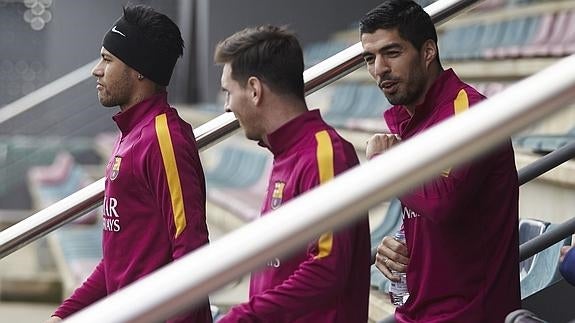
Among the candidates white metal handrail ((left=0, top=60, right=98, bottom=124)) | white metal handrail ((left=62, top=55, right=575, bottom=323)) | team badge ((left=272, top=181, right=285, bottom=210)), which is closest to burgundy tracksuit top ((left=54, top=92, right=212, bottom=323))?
team badge ((left=272, top=181, right=285, bottom=210))

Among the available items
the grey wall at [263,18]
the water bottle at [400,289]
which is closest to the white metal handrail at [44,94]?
the grey wall at [263,18]

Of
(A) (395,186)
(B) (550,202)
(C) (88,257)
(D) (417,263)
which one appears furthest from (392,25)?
(C) (88,257)

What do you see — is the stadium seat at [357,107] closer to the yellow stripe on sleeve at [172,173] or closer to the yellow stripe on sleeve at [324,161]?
the yellow stripe on sleeve at [172,173]

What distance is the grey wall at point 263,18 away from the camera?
10.6m

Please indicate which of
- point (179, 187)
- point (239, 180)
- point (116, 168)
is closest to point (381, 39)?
point (179, 187)

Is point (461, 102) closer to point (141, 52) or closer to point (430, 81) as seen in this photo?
point (430, 81)

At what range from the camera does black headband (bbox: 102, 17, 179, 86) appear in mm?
2207

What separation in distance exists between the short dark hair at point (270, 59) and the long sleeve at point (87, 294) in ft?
2.02

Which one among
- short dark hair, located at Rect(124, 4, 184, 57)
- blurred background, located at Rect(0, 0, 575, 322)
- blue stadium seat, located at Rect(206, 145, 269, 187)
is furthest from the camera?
blue stadium seat, located at Rect(206, 145, 269, 187)

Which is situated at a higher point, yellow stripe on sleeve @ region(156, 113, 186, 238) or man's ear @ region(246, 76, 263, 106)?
man's ear @ region(246, 76, 263, 106)

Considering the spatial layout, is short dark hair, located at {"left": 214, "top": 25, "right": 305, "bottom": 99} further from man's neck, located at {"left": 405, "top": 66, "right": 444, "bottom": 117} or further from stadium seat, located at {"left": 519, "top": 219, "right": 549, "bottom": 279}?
stadium seat, located at {"left": 519, "top": 219, "right": 549, "bottom": 279}

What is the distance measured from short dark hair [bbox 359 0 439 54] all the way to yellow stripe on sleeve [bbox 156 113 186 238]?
380 mm

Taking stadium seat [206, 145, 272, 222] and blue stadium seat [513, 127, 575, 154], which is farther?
stadium seat [206, 145, 272, 222]

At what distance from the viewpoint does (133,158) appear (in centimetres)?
214
